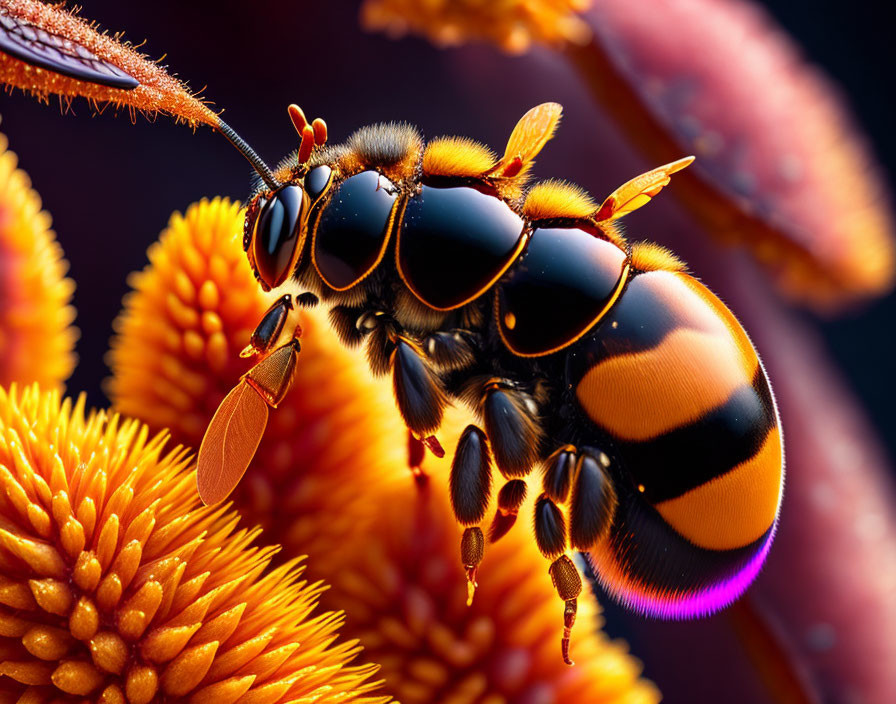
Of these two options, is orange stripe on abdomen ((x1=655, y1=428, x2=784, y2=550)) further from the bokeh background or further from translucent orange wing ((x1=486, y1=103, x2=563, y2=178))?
the bokeh background

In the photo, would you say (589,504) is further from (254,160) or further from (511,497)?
(254,160)

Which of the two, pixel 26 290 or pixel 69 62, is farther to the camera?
pixel 26 290

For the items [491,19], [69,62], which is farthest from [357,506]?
[491,19]

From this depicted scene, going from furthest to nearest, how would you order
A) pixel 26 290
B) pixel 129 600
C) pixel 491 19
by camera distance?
pixel 491 19
pixel 26 290
pixel 129 600

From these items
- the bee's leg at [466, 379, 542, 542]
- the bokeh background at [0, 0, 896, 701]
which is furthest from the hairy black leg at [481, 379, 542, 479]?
the bokeh background at [0, 0, 896, 701]

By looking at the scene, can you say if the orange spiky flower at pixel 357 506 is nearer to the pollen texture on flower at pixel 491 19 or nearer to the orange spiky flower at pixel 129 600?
the orange spiky flower at pixel 129 600

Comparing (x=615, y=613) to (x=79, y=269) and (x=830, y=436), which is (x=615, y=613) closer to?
(x=830, y=436)
